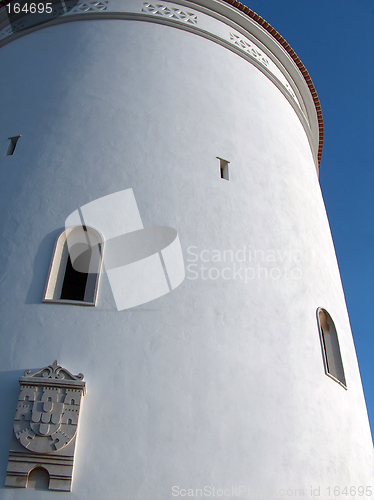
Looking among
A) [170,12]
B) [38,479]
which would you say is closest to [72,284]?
[38,479]

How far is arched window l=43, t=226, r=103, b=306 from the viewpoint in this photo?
201 inches

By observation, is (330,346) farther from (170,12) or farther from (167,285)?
(170,12)

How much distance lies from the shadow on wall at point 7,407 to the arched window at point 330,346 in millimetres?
3530

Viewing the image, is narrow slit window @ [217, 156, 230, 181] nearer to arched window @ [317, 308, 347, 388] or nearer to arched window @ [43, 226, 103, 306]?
arched window @ [43, 226, 103, 306]

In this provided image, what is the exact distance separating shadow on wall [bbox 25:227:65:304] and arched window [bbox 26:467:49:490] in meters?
1.58

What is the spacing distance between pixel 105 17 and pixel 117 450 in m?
6.64

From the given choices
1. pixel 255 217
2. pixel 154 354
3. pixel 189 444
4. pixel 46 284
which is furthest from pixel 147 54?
pixel 189 444

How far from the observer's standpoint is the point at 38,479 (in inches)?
158

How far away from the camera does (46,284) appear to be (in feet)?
16.3

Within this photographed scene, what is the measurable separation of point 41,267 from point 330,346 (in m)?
3.79

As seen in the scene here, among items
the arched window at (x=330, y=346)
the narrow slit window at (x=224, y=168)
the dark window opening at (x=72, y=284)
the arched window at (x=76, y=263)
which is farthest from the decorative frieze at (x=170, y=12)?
the arched window at (x=330, y=346)

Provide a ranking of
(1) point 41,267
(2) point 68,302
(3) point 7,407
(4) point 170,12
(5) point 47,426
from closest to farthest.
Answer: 1. (5) point 47,426
2. (3) point 7,407
3. (2) point 68,302
4. (1) point 41,267
5. (4) point 170,12

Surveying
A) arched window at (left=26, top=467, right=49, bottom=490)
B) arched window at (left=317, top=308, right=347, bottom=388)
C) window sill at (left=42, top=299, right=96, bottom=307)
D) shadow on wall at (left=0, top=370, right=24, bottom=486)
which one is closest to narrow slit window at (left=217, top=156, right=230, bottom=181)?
arched window at (left=317, top=308, right=347, bottom=388)

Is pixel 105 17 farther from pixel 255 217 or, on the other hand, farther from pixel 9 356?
pixel 9 356
